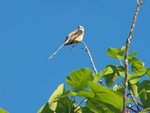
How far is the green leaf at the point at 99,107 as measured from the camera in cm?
179

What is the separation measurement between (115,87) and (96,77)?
1.32 feet

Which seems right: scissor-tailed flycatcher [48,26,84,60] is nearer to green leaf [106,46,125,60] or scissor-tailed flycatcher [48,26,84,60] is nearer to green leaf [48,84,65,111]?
green leaf [106,46,125,60]

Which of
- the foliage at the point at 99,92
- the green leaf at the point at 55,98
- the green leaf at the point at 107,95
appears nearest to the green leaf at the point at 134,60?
the foliage at the point at 99,92

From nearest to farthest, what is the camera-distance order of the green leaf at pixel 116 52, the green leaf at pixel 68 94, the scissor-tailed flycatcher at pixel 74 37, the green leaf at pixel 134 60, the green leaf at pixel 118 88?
the green leaf at pixel 68 94 < the green leaf at pixel 118 88 < the green leaf at pixel 134 60 < the green leaf at pixel 116 52 < the scissor-tailed flycatcher at pixel 74 37

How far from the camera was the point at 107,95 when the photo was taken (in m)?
1.71

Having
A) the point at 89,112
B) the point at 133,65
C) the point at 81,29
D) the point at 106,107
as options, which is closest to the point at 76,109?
the point at 89,112

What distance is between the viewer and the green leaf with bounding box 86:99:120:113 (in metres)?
1.79

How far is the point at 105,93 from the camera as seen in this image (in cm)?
171

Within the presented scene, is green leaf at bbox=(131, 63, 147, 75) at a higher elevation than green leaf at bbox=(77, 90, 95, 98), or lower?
higher

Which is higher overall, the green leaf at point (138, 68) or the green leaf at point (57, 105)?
the green leaf at point (138, 68)

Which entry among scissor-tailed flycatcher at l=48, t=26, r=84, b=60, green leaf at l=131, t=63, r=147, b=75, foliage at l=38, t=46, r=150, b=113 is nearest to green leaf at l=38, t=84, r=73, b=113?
foliage at l=38, t=46, r=150, b=113

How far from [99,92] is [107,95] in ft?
0.11

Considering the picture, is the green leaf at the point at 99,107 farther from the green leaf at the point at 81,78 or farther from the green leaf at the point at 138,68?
the green leaf at the point at 138,68

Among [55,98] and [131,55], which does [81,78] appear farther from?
[131,55]
